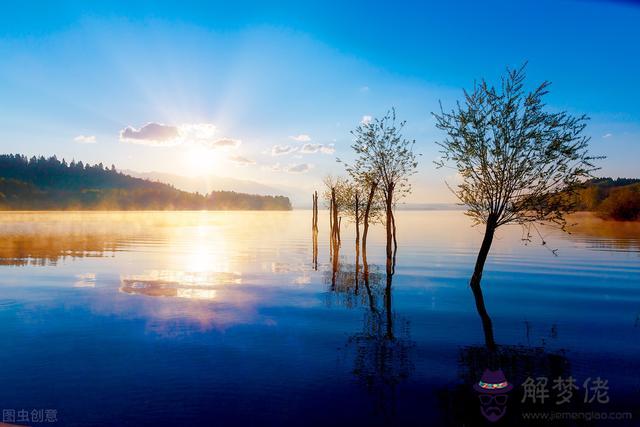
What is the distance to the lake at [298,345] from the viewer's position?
10.9m

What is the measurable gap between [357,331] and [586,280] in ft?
75.4

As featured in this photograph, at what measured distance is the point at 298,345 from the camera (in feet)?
51.9

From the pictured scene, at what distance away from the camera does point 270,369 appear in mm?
13352

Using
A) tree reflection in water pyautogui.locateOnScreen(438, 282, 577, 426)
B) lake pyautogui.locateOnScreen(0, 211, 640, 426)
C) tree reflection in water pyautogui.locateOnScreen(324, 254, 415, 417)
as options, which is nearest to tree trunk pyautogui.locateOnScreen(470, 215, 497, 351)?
tree reflection in water pyautogui.locateOnScreen(438, 282, 577, 426)

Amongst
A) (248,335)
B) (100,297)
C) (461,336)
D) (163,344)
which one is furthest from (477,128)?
(100,297)

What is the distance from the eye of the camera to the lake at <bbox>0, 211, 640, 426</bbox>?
10.9 m

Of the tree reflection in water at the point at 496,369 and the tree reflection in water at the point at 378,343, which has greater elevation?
the tree reflection in water at the point at 378,343

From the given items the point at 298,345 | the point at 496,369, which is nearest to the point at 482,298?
the point at 496,369

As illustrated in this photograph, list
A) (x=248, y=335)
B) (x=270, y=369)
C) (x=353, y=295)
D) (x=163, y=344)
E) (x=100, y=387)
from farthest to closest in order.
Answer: (x=353, y=295)
(x=248, y=335)
(x=163, y=344)
(x=270, y=369)
(x=100, y=387)

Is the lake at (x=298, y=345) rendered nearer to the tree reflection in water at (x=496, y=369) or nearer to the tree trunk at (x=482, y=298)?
the tree reflection in water at (x=496, y=369)

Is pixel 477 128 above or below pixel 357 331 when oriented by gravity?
above

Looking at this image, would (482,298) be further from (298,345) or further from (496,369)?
(298,345)

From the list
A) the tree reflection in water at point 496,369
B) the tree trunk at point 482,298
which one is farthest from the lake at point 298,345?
the tree trunk at point 482,298

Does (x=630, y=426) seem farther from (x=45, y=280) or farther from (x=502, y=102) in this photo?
(x=45, y=280)
